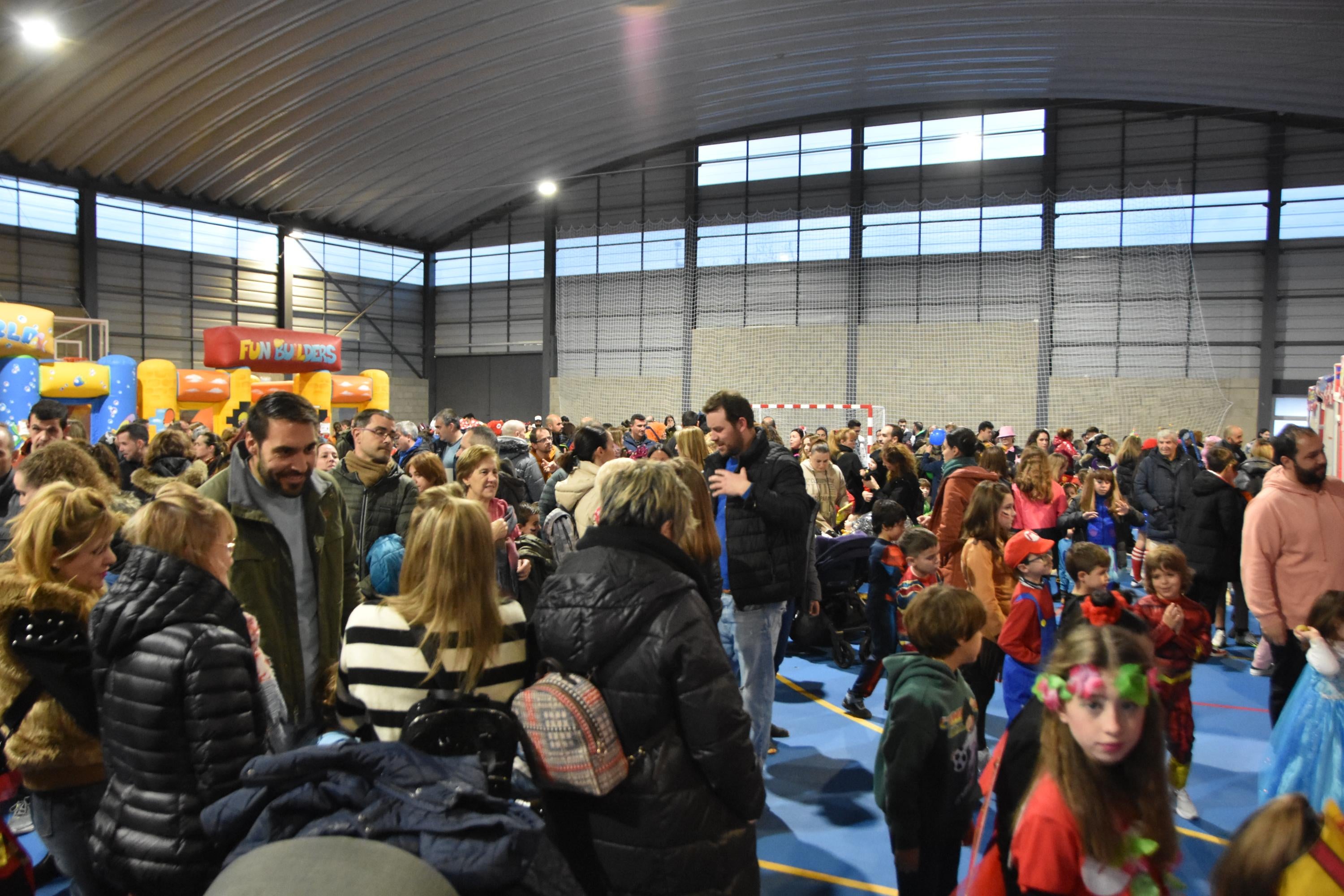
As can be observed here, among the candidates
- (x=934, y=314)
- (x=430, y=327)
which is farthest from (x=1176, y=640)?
(x=430, y=327)

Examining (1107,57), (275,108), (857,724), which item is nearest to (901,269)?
(1107,57)

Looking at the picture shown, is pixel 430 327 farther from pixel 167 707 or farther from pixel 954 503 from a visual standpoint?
pixel 167 707

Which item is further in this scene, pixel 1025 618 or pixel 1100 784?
pixel 1025 618

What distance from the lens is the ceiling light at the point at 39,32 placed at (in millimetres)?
12008

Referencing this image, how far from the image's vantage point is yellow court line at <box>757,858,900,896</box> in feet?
10.8

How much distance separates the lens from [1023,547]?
3.90 meters

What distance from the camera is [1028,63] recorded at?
16734 mm

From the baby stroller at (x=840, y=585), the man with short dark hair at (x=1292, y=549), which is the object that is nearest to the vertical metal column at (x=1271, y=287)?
the baby stroller at (x=840, y=585)

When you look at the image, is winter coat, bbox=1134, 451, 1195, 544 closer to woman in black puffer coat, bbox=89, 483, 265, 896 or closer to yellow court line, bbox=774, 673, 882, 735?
yellow court line, bbox=774, 673, 882, 735

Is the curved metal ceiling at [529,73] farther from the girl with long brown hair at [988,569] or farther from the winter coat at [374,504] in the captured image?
the girl with long brown hair at [988,569]

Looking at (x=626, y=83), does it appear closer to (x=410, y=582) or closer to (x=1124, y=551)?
(x=1124, y=551)

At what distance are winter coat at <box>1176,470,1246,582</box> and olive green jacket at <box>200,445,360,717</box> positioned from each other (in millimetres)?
5889

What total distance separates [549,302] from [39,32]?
43.8 feet

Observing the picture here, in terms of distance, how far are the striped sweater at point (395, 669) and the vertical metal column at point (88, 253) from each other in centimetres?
2141
